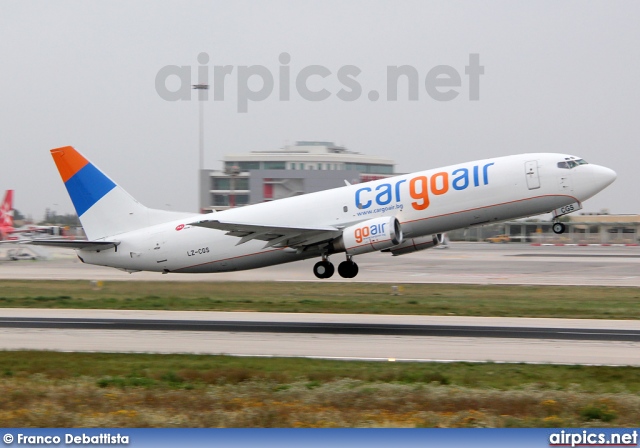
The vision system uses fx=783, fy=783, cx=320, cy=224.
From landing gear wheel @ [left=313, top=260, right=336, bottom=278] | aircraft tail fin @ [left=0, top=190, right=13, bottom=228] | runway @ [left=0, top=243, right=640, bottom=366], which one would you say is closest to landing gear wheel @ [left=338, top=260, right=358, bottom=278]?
landing gear wheel @ [left=313, top=260, right=336, bottom=278]

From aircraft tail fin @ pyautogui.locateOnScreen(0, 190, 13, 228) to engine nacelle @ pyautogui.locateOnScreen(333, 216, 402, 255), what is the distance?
55308 millimetres

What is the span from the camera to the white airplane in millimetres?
30281

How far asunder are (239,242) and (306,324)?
8536 mm

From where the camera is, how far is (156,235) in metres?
35.1

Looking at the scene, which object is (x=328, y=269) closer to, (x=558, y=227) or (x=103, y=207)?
(x=558, y=227)

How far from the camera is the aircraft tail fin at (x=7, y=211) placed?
3041 inches

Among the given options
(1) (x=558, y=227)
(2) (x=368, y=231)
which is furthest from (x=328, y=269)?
(1) (x=558, y=227)

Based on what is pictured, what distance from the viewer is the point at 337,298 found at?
35.2 m

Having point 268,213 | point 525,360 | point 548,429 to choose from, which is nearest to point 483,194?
point 268,213

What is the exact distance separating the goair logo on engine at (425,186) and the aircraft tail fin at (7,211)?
55.5 meters

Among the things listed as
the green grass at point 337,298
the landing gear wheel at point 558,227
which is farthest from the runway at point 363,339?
the landing gear wheel at point 558,227

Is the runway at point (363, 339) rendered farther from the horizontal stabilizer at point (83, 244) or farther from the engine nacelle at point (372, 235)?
the horizontal stabilizer at point (83, 244)

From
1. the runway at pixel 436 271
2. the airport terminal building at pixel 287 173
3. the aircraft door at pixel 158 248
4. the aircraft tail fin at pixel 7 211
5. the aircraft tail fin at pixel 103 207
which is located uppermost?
the airport terminal building at pixel 287 173

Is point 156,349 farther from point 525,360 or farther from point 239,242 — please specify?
point 239,242
